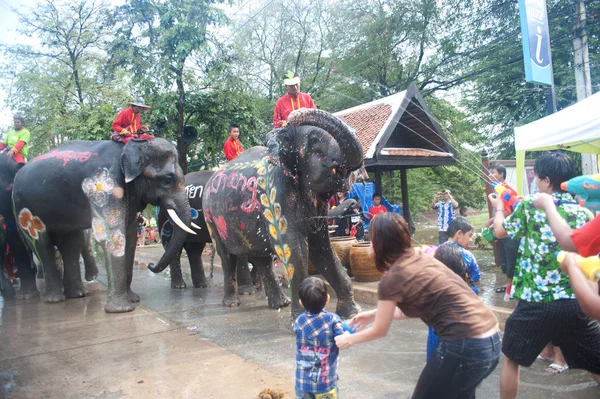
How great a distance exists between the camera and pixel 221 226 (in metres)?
6.41

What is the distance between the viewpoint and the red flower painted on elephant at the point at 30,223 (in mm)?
7473

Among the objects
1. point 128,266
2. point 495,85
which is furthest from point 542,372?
point 495,85

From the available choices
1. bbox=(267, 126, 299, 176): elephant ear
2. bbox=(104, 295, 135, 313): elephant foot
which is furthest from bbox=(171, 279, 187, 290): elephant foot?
bbox=(267, 126, 299, 176): elephant ear

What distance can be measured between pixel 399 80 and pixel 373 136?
11.7m

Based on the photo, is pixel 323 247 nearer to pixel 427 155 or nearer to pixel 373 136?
pixel 373 136

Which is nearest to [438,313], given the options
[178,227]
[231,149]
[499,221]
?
[499,221]

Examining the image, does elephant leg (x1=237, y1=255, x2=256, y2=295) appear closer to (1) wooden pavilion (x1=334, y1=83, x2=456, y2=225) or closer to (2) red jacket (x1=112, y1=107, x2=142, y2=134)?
(2) red jacket (x1=112, y1=107, x2=142, y2=134)

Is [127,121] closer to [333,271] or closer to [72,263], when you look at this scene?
[72,263]

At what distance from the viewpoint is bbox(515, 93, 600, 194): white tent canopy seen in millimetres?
5250

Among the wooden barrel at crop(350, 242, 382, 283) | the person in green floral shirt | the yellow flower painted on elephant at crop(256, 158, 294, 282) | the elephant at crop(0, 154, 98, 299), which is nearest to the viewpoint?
the person in green floral shirt

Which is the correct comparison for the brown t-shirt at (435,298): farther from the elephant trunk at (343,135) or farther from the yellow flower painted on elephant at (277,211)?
the yellow flower painted on elephant at (277,211)

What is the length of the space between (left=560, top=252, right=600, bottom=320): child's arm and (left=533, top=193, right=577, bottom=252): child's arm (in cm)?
50

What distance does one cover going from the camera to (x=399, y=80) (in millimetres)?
20547

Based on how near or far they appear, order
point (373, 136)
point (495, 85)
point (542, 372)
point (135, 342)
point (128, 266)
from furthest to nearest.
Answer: point (495, 85) → point (373, 136) → point (128, 266) → point (135, 342) → point (542, 372)
